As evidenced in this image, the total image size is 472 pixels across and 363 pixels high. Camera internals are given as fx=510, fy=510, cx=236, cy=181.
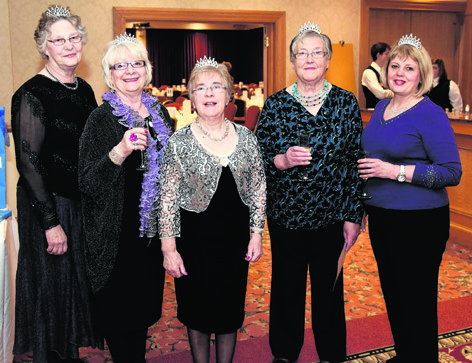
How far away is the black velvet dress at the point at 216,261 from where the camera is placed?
2.21 meters

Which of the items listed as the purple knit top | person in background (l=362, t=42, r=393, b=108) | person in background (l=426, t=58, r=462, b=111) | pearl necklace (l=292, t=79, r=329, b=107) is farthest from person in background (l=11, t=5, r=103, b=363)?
person in background (l=426, t=58, r=462, b=111)

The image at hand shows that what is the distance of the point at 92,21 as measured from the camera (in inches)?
245

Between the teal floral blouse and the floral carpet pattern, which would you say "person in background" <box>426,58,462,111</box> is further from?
the teal floral blouse

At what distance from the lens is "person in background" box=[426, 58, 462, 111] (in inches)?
274

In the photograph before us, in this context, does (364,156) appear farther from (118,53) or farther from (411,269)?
(118,53)

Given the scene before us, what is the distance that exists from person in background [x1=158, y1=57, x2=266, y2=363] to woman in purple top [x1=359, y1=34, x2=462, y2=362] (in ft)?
1.88

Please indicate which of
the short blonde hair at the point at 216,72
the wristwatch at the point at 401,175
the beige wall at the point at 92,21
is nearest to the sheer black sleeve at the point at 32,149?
the short blonde hair at the point at 216,72

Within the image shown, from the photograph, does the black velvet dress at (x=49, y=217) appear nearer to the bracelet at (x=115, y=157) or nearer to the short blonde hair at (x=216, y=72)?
the bracelet at (x=115, y=157)

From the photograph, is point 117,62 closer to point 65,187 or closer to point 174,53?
point 65,187

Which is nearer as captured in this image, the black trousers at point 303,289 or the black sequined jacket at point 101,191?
the black sequined jacket at point 101,191

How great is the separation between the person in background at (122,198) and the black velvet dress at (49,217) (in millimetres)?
251

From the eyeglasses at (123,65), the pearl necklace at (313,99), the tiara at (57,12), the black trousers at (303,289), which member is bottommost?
the black trousers at (303,289)

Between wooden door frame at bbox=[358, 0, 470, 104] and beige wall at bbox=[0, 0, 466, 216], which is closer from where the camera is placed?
beige wall at bbox=[0, 0, 466, 216]

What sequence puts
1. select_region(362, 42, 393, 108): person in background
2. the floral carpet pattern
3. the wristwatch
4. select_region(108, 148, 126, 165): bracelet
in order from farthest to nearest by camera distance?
1. select_region(362, 42, 393, 108): person in background
2. the floral carpet pattern
3. the wristwatch
4. select_region(108, 148, 126, 165): bracelet
